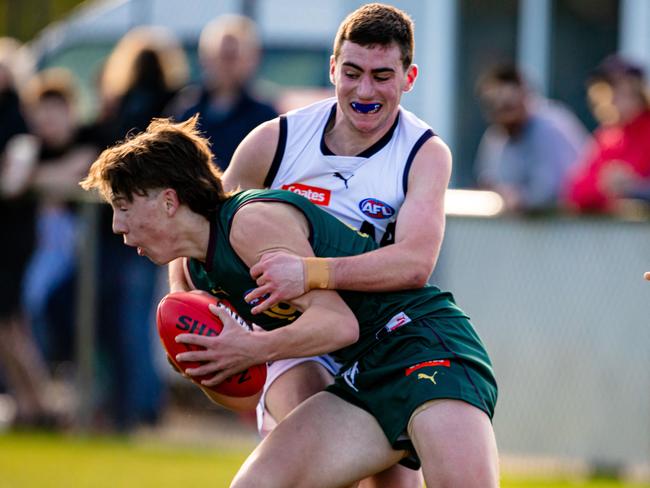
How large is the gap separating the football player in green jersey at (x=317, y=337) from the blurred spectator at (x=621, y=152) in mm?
4240

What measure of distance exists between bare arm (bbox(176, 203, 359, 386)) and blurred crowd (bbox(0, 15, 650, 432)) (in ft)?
13.8

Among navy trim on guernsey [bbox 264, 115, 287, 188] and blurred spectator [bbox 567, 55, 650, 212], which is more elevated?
navy trim on guernsey [bbox 264, 115, 287, 188]

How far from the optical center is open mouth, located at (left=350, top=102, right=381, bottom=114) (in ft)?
16.3

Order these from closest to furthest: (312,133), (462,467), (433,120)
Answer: (462,467) < (312,133) < (433,120)

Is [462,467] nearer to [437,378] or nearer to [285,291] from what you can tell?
[437,378]

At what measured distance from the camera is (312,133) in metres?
5.16

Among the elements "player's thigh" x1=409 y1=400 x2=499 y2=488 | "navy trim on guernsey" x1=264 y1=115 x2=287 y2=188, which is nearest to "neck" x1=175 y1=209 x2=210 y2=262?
"navy trim on guernsey" x1=264 y1=115 x2=287 y2=188

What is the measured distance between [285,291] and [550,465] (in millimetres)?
4684

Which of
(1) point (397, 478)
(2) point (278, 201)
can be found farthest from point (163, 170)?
Result: (1) point (397, 478)

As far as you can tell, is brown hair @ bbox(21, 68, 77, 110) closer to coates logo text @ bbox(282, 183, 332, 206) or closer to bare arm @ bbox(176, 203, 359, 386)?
coates logo text @ bbox(282, 183, 332, 206)

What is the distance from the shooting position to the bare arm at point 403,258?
4664 mm

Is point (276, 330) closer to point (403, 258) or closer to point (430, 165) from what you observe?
point (403, 258)

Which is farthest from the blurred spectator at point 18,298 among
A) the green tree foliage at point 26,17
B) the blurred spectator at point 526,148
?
the green tree foliage at point 26,17

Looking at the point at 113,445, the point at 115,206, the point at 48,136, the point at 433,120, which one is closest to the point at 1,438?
the point at 113,445
